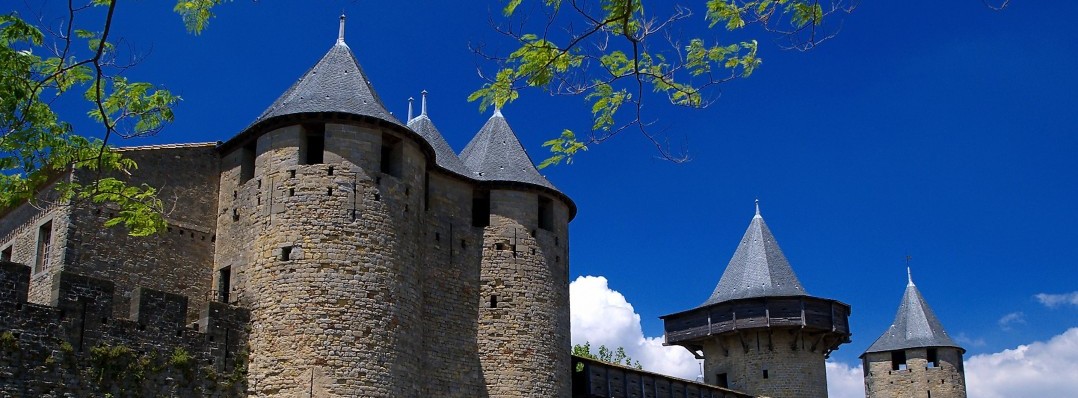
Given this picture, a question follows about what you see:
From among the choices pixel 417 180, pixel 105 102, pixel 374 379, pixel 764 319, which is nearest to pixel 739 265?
pixel 764 319

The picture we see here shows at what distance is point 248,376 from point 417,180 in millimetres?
4931

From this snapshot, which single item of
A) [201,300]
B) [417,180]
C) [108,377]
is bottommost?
[108,377]

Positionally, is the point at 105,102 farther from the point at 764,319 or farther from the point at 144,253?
the point at 764,319

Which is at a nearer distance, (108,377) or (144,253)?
(108,377)

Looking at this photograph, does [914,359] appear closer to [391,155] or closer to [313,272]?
[391,155]

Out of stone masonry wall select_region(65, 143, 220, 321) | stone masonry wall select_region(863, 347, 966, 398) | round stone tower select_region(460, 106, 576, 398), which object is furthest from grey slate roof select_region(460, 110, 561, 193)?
stone masonry wall select_region(863, 347, 966, 398)

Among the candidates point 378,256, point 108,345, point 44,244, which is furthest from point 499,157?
point 108,345

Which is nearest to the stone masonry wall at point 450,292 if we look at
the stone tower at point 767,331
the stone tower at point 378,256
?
the stone tower at point 378,256

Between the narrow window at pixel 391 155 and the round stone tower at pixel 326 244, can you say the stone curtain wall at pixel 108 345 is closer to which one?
the round stone tower at pixel 326 244

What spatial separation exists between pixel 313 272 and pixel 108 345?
351cm

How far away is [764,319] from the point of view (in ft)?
102

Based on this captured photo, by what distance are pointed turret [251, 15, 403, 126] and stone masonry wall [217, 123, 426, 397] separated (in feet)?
1.22

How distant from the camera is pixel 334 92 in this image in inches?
794

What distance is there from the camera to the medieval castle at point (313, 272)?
16.7m
